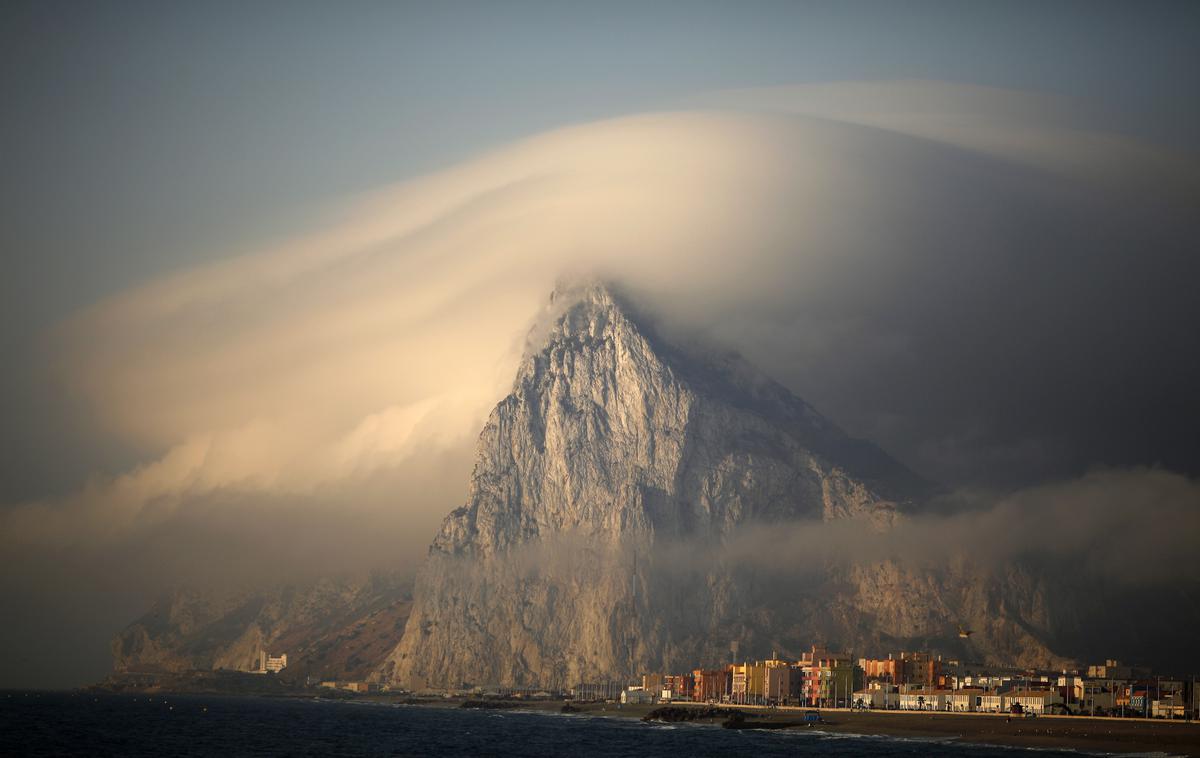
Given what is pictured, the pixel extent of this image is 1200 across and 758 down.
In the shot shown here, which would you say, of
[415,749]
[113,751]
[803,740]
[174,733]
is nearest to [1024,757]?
[803,740]

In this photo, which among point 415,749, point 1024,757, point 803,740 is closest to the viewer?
point 1024,757

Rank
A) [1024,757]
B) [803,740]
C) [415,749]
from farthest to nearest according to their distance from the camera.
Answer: [803,740]
[415,749]
[1024,757]

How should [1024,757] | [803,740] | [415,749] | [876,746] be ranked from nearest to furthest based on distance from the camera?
1. [1024,757]
2. [415,749]
3. [876,746]
4. [803,740]

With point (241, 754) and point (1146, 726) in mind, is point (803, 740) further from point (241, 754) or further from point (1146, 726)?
point (241, 754)

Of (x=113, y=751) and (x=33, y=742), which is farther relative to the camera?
(x=33, y=742)

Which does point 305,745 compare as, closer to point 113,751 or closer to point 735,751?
point 113,751

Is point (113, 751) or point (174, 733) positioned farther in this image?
point (174, 733)

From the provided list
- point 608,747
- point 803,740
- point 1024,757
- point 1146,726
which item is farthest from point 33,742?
point 1146,726

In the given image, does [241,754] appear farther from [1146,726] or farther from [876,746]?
[1146,726]

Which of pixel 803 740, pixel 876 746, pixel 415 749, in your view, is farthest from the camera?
pixel 803 740
